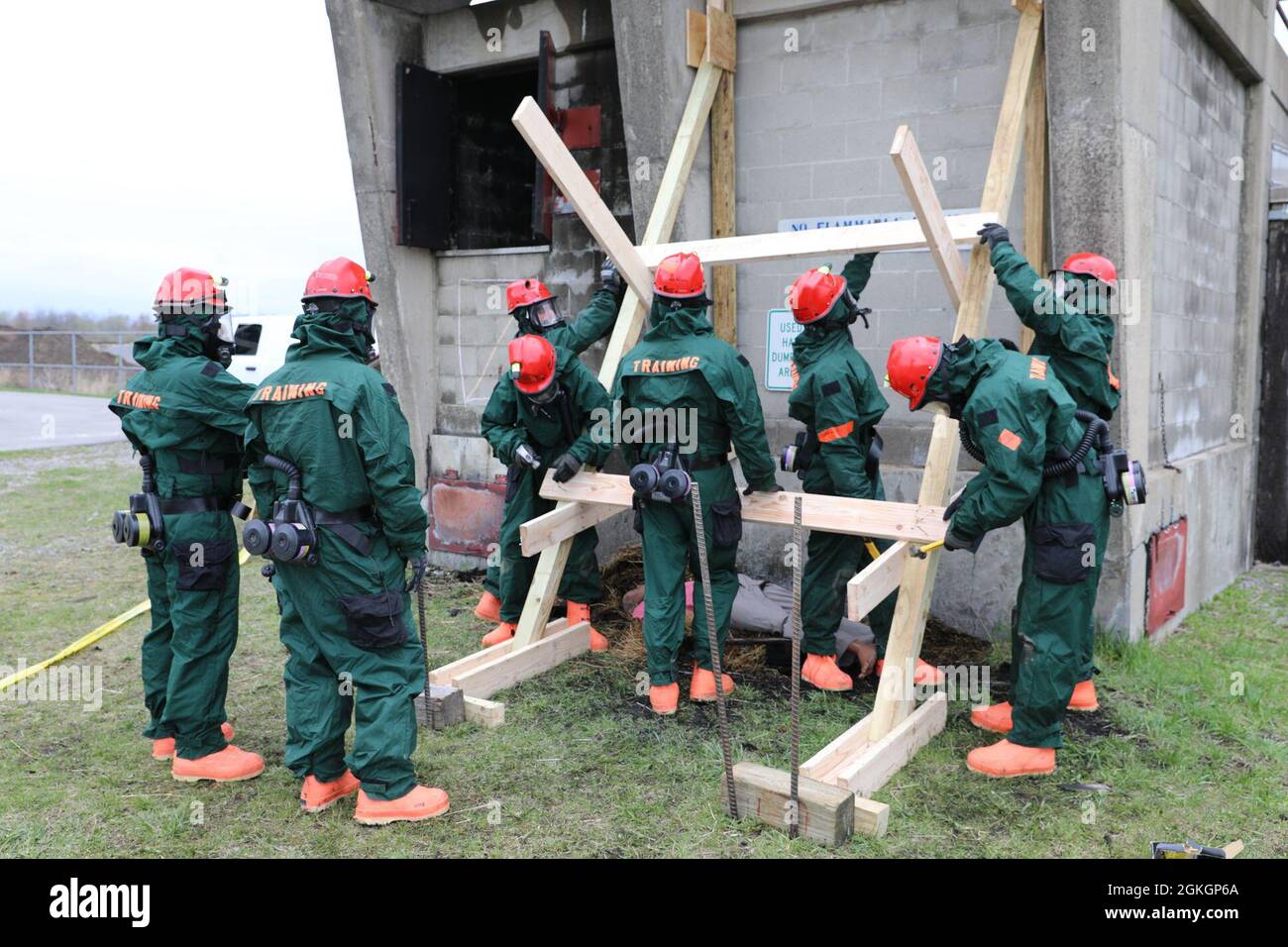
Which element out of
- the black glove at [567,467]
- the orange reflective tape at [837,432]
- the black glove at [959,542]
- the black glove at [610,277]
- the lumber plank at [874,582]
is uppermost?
the black glove at [610,277]

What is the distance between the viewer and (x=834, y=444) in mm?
5648

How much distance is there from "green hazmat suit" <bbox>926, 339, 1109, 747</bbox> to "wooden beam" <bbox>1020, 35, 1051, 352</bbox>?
65.8 inches

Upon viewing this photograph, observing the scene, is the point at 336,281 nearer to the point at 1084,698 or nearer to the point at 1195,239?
the point at 1084,698

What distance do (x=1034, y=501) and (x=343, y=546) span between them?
117 inches

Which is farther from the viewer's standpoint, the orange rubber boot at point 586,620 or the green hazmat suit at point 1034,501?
the orange rubber boot at point 586,620

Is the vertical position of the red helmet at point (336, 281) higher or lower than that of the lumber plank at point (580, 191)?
lower

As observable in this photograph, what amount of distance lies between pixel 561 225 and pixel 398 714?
15.5 feet

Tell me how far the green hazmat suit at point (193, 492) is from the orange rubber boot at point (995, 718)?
3591mm

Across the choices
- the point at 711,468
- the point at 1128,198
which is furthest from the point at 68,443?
the point at 1128,198

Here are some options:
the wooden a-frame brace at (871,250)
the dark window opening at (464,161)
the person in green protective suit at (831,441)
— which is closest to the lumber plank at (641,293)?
the wooden a-frame brace at (871,250)

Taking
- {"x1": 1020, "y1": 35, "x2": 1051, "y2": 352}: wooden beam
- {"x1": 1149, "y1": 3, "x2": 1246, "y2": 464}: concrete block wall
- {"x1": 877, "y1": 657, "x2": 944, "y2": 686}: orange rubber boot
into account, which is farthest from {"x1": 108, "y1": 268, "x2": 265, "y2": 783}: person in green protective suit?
{"x1": 1149, "y1": 3, "x2": 1246, "y2": 464}: concrete block wall

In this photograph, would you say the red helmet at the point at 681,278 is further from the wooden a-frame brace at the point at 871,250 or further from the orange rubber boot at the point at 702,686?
the orange rubber boot at the point at 702,686

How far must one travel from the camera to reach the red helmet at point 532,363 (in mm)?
5684

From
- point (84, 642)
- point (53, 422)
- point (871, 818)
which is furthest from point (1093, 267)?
point (53, 422)
